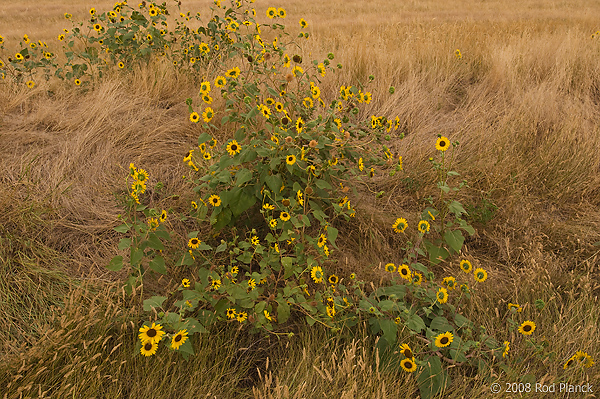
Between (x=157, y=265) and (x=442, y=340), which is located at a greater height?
(x=157, y=265)

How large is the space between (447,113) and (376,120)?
1.67 metres

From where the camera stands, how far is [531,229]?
2.38m

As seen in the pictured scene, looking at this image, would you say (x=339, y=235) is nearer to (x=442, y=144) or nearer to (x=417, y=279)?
(x=417, y=279)

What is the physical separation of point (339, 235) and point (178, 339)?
3.89 ft

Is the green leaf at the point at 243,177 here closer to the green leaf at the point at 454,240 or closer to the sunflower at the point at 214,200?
the sunflower at the point at 214,200

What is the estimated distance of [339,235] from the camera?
233 centimetres

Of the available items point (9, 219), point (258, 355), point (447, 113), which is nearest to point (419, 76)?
point (447, 113)

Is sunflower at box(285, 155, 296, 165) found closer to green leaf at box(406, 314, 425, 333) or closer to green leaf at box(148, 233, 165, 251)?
green leaf at box(148, 233, 165, 251)

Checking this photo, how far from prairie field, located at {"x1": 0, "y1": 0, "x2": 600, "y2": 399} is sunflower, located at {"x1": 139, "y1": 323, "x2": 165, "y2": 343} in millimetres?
112

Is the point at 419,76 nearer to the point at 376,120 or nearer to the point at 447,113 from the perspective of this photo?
the point at 447,113

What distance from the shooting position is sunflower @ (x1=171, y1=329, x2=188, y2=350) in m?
1.40

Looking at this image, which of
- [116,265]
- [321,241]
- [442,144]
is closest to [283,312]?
[321,241]

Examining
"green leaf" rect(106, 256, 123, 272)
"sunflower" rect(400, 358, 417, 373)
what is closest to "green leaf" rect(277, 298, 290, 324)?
"sunflower" rect(400, 358, 417, 373)

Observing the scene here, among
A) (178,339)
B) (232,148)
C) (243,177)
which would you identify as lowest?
(178,339)
